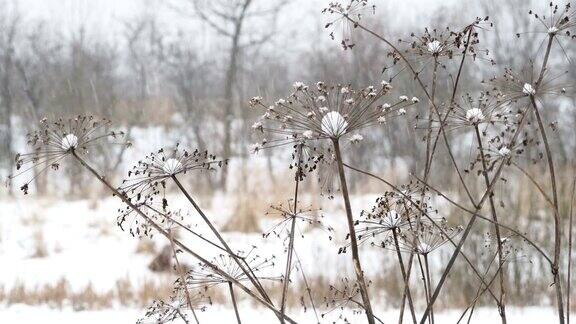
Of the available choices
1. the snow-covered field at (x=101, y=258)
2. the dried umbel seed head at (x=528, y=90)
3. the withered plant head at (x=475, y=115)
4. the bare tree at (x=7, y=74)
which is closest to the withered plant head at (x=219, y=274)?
the withered plant head at (x=475, y=115)

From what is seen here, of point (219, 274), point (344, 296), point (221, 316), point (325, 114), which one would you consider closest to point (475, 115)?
point (325, 114)

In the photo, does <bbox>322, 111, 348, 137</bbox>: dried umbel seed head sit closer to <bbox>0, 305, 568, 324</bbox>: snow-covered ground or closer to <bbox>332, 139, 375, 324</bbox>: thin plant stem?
<bbox>332, 139, 375, 324</bbox>: thin plant stem

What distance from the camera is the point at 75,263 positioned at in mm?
7215

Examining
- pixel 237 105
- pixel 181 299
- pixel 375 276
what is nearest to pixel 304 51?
pixel 237 105

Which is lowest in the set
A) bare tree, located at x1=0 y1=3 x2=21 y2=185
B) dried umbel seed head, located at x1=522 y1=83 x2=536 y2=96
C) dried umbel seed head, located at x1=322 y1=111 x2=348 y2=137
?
dried umbel seed head, located at x1=322 y1=111 x2=348 y2=137

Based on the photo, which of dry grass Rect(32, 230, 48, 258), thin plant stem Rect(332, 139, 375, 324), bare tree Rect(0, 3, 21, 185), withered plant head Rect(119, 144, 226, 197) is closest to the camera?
thin plant stem Rect(332, 139, 375, 324)

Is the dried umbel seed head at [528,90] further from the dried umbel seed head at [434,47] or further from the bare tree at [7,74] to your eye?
the bare tree at [7,74]

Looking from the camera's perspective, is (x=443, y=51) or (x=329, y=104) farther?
(x=443, y=51)

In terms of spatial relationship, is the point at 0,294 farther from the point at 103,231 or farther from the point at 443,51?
the point at 443,51

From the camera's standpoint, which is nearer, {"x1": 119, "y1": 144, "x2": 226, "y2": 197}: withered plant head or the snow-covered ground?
{"x1": 119, "y1": 144, "x2": 226, "y2": 197}: withered plant head

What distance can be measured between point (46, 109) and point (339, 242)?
33.3 ft

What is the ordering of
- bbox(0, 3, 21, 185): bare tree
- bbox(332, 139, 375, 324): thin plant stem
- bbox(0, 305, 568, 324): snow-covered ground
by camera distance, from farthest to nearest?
bbox(0, 3, 21, 185): bare tree → bbox(0, 305, 568, 324): snow-covered ground → bbox(332, 139, 375, 324): thin plant stem

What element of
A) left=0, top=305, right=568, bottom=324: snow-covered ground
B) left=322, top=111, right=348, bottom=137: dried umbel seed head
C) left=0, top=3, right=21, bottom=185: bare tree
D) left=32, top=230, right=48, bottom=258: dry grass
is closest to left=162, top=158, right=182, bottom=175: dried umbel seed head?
left=322, top=111, right=348, bottom=137: dried umbel seed head

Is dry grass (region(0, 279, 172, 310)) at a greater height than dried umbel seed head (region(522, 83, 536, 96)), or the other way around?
dry grass (region(0, 279, 172, 310))
